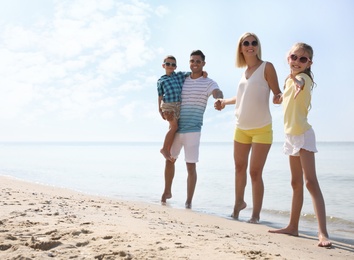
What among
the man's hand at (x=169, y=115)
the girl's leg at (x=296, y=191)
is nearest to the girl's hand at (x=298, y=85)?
the girl's leg at (x=296, y=191)

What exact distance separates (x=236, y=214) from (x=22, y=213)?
2.31m

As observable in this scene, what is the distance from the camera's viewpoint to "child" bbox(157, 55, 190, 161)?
5.36 m

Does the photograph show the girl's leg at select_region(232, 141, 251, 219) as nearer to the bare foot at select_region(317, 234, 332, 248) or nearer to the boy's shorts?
the boy's shorts

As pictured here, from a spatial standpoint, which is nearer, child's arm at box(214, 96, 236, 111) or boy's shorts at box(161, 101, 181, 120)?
child's arm at box(214, 96, 236, 111)

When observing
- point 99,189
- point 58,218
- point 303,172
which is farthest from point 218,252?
point 99,189

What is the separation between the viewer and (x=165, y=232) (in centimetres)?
303

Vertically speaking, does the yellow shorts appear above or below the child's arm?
below

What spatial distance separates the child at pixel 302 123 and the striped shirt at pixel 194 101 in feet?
5.91

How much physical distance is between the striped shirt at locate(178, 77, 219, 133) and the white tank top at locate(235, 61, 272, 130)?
99cm

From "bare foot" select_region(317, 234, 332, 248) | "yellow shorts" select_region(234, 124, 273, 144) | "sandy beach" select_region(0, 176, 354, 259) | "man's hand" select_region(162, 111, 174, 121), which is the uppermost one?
"man's hand" select_region(162, 111, 174, 121)

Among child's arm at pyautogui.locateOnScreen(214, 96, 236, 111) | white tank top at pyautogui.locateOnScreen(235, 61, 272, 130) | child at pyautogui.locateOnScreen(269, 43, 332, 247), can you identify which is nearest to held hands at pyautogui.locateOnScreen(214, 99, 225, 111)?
child's arm at pyautogui.locateOnScreen(214, 96, 236, 111)

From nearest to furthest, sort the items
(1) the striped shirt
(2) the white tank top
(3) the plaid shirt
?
1. (2) the white tank top
2. (1) the striped shirt
3. (3) the plaid shirt

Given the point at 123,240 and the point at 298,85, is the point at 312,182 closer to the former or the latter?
the point at 298,85

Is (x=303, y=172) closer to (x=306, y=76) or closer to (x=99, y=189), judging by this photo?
(x=306, y=76)
